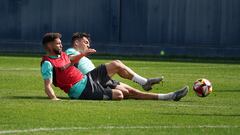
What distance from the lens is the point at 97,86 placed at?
53.3 feet

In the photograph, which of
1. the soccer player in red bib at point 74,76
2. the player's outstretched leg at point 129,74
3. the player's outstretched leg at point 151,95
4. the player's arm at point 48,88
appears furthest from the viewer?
the player's outstretched leg at point 129,74

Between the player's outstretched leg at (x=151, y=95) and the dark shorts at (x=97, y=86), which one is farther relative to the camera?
the player's outstretched leg at (x=151, y=95)

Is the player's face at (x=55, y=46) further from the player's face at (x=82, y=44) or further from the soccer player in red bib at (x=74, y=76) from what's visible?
the player's face at (x=82, y=44)

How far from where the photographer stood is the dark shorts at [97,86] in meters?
16.2

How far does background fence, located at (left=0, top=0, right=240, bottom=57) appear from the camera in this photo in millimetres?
42500

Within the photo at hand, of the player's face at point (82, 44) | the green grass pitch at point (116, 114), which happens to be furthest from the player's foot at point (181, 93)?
the player's face at point (82, 44)

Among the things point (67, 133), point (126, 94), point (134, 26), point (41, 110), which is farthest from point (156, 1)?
point (67, 133)

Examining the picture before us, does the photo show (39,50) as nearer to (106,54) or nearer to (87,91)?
(106,54)

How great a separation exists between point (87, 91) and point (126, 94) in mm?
821

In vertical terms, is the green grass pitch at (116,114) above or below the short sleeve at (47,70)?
below

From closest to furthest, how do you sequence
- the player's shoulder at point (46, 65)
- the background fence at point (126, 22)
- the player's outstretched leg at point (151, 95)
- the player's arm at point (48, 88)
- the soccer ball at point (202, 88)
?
1. the player's arm at point (48, 88)
2. the player's shoulder at point (46, 65)
3. the player's outstretched leg at point (151, 95)
4. the soccer ball at point (202, 88)
5. the background fence at point (126, 22)

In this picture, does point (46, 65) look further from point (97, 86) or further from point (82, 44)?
point (82, 44)

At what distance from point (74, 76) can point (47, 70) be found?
49cm

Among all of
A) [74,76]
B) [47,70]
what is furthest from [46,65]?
[74,76]
